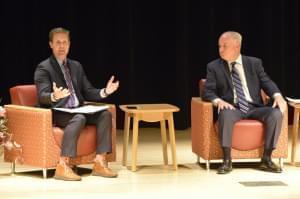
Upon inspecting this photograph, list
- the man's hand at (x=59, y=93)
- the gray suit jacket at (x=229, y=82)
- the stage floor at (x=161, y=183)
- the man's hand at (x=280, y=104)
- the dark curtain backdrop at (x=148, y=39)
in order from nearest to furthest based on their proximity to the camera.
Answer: the stage floor at (x=161, y=183) → the man's hand at (x=59, y=93) → the man's hand at (x=280, y=104) → the gray suit jacket at (x=229, y=82) → the dark curtain backdrop at (x=148, y=39)

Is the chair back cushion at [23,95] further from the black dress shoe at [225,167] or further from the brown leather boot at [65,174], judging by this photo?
the black dress shoe at [225,167]

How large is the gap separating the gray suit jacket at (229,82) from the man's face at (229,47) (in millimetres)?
59

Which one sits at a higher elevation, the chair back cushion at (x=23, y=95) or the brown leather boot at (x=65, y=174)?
the chair back cushion at (x=23, y=95)

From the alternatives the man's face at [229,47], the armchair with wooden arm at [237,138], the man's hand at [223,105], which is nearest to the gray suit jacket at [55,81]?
the armchair with wooden arm at [237,138]

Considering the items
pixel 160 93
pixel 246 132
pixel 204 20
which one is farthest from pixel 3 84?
pixel 246 132

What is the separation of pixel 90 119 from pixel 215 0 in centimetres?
331

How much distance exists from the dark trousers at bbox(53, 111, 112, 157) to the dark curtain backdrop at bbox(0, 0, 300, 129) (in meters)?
2.72

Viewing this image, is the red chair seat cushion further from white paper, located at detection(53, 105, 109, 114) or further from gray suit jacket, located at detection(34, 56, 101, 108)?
gray suit jacket, located at detection(34, 56, 101, 108)

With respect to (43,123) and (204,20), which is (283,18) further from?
(43,123)

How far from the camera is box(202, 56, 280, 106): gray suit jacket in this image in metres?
5.75

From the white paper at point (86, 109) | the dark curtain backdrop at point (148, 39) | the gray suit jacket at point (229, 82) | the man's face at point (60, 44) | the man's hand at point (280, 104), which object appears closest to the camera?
the white paper at point (86, 109)

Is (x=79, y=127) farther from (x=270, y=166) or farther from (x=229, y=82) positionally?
(x=270, y=166)

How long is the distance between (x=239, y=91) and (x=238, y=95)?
34 mm

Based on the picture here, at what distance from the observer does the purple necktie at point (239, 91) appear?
18.9 feet
